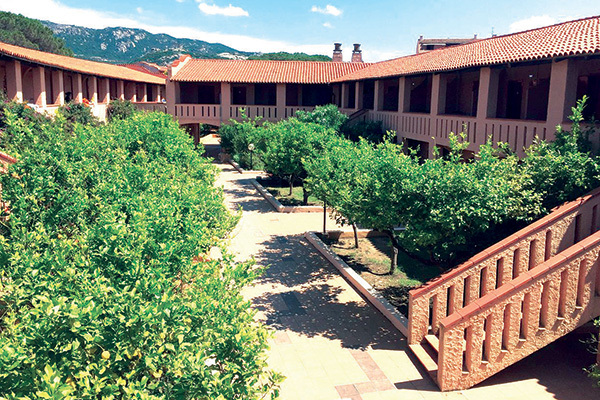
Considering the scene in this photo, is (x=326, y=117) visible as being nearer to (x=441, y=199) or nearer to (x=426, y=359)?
(x=441, y=199)

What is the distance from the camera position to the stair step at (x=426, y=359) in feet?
28.3

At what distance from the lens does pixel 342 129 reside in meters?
26.8

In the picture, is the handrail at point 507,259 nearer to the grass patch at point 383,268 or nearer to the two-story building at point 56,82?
the grass patch at point 383,268

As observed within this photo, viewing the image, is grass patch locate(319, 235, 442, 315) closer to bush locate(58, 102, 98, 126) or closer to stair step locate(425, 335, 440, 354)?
stair step locate(425, 335, 440, 354)

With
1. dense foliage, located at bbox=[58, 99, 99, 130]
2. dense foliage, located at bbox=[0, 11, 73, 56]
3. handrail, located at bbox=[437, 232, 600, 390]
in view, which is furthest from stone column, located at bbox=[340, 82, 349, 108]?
dense foliage, located at bbox=[0, 11, 73, 56]

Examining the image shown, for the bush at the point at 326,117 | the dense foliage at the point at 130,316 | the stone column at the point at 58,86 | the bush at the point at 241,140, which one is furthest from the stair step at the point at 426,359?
the stone column at the point at 58,86

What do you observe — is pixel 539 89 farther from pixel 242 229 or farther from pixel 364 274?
pixel 242 229

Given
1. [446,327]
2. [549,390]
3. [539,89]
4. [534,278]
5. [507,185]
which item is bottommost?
[549,390]

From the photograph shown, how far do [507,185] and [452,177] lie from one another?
108 centimetres

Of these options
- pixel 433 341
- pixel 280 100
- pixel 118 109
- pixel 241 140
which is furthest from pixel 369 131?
pixel 118 109

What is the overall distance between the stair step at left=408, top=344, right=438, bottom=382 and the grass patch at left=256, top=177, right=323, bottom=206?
12.8 meters

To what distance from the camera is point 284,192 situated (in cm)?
2516

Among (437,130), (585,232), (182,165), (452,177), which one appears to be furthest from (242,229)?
(585,232)

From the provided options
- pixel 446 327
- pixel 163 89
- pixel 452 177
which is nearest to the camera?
pixel 446 327
